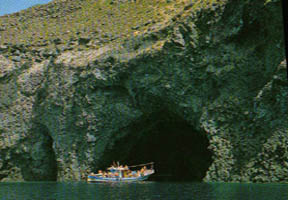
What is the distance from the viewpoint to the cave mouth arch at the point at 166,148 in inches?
2138

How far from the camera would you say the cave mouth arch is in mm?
54312

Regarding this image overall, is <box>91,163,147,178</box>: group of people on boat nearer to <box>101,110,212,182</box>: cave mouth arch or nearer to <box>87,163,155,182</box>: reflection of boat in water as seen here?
<box>87,163,155,182</box>: reflection of boat in water

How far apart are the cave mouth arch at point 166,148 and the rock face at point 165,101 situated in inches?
8.2

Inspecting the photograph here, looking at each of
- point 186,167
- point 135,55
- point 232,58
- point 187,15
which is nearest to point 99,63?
point 135,55

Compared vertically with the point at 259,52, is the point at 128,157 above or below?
below

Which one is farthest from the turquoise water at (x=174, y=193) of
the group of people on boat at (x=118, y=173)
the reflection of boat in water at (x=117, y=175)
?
the group of people on boat at (x=118, y=173)

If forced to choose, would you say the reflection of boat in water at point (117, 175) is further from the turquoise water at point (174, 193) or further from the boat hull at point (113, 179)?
the turquoise water at point (174, 193)

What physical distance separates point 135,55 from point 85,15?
24.1 meters

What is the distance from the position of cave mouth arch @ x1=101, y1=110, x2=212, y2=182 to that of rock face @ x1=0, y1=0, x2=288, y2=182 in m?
0.21

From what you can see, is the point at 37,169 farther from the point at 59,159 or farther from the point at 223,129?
the point at 223,129

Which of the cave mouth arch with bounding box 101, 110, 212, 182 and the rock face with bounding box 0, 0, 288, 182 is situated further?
the cave mouth arch with bounding box 101, 110, 212, 182

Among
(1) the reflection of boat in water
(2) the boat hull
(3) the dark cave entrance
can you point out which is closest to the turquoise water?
(2) the boat hull

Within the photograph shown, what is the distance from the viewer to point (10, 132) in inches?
2473

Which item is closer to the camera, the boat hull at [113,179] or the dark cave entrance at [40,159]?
the boat hull at [113,179]
